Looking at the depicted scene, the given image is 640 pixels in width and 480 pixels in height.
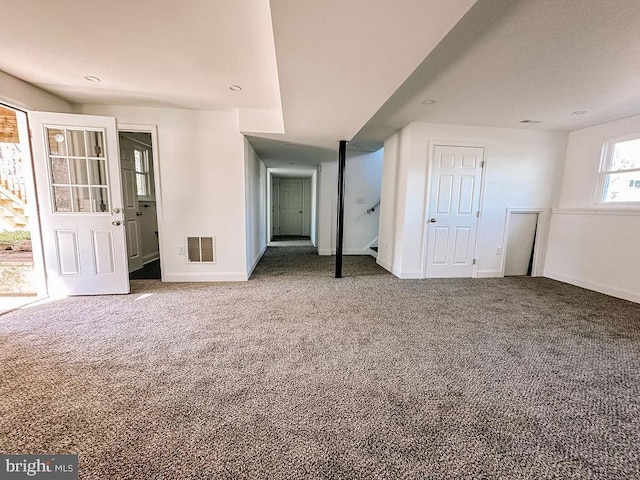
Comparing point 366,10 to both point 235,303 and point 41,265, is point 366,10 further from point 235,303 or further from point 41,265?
point 41,265

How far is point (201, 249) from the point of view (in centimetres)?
394

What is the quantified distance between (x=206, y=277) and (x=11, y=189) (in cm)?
415

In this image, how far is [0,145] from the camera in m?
4.63

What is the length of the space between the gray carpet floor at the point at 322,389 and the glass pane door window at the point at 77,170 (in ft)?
3.82

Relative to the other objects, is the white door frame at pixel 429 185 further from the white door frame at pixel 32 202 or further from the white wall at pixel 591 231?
the white door frame at pixel 32 202

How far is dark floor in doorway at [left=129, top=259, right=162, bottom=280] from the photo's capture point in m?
4.13

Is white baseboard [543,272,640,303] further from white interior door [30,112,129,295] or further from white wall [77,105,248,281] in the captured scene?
white interior door [30,112,129,295]

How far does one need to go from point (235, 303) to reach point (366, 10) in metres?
2.87

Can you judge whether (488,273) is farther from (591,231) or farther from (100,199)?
(100,199)

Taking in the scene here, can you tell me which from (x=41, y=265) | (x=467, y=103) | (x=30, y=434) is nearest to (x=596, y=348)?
(x=467, y=103)

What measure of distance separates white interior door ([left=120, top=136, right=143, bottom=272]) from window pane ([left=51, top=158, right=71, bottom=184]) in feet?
4.13

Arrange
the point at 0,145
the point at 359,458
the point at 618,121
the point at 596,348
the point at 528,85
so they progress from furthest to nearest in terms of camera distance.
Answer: the point at 0,145, the point at 618,121, the point at 528,85, the point at 596,348, the point at 359,458

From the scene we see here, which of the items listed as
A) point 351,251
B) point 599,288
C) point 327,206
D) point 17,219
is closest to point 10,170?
point 17,219

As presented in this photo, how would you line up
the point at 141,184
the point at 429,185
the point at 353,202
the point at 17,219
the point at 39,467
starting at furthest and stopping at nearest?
1. the point at 353,202
2. the point at 141,184
3. the point at 17,219
4. the point at 429,185
5. the point at 39,467
